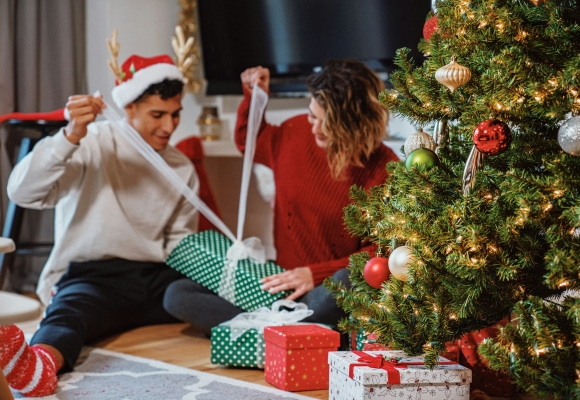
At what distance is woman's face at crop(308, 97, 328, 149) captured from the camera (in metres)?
2.11

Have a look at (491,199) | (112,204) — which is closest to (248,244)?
(112,204)

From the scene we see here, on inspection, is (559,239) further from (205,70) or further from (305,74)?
(205,70)

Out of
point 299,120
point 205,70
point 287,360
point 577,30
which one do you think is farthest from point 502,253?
point 205,70

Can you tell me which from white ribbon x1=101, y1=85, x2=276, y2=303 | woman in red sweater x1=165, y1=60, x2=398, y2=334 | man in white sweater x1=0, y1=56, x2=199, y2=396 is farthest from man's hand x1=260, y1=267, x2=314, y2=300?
man in white sweater x1=0, y1=56, x2=199, y2=396

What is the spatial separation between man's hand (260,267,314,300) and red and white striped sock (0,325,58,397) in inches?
24.6

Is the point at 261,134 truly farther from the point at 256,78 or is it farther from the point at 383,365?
the point at 383,365

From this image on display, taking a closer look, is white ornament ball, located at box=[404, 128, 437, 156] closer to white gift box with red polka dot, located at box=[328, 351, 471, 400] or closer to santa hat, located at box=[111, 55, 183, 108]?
white gift box with red polka dot, located at box=[328, 351, 471, 400]

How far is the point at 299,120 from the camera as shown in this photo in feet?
7.67

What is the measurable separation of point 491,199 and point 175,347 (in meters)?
1.15

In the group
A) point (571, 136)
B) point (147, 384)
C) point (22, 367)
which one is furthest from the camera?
point (147, 384)

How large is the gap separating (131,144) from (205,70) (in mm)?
878

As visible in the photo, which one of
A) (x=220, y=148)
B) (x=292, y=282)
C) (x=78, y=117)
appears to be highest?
(x=78, y=117)

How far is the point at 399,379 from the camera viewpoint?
1429 millimetres

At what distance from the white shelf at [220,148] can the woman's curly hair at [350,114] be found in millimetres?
870
